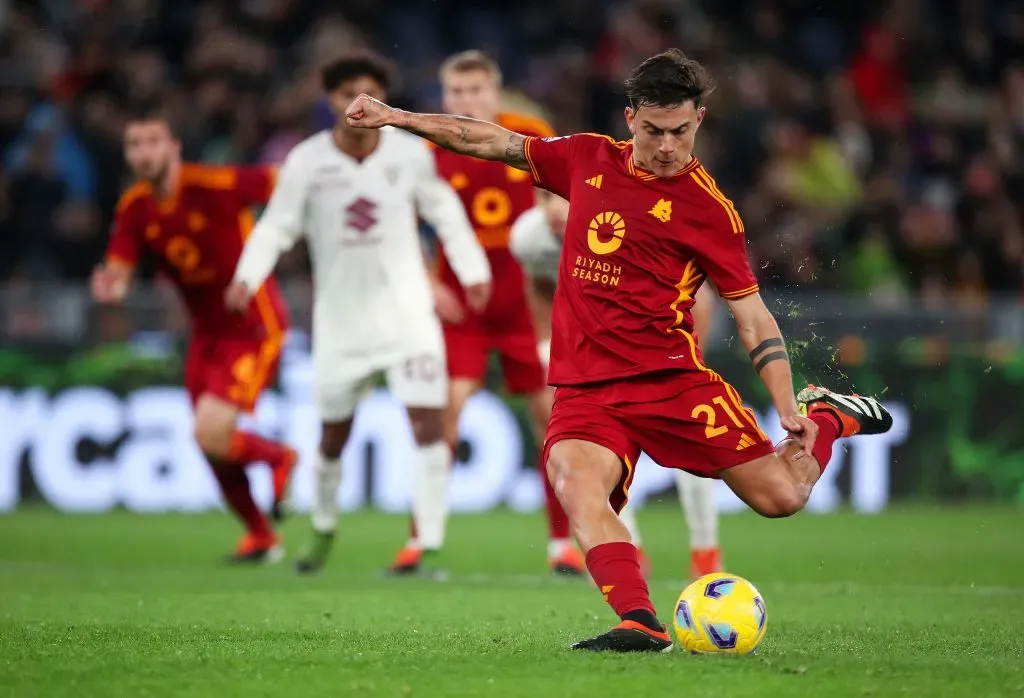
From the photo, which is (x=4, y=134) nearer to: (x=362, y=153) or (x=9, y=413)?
(x=9, y=413)

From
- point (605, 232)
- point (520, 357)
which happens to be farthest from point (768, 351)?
point (520, 357)

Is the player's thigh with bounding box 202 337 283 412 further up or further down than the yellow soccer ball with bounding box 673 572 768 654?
further up

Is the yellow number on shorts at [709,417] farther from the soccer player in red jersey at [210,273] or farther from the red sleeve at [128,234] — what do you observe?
the red sleeve at [128,234]

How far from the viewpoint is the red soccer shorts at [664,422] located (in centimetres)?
608

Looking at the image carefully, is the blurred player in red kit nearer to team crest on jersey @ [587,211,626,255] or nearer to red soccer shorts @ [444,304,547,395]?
red soccer shorts @ [444,304,547,395]

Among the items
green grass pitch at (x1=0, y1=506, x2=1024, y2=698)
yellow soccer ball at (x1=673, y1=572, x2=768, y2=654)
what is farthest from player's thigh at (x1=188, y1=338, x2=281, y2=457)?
yellow soccer ball at (x1=673, y1=572, x2=768, y2=654)

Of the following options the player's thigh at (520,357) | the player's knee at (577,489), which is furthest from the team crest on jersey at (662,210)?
the player's thigh at (520,357)

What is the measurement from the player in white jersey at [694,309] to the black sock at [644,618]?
111 inches

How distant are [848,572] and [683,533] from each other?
2.49 metres

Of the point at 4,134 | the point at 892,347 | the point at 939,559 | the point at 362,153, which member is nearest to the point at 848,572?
the point at 939,559

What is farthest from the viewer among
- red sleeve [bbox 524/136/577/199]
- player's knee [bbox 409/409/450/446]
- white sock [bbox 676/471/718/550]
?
player's knee [bbox 409/409/450/446]

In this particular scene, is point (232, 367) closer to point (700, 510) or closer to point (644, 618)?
point (700, 510)

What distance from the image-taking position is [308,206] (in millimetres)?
9406

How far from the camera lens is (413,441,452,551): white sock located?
9.38 m
